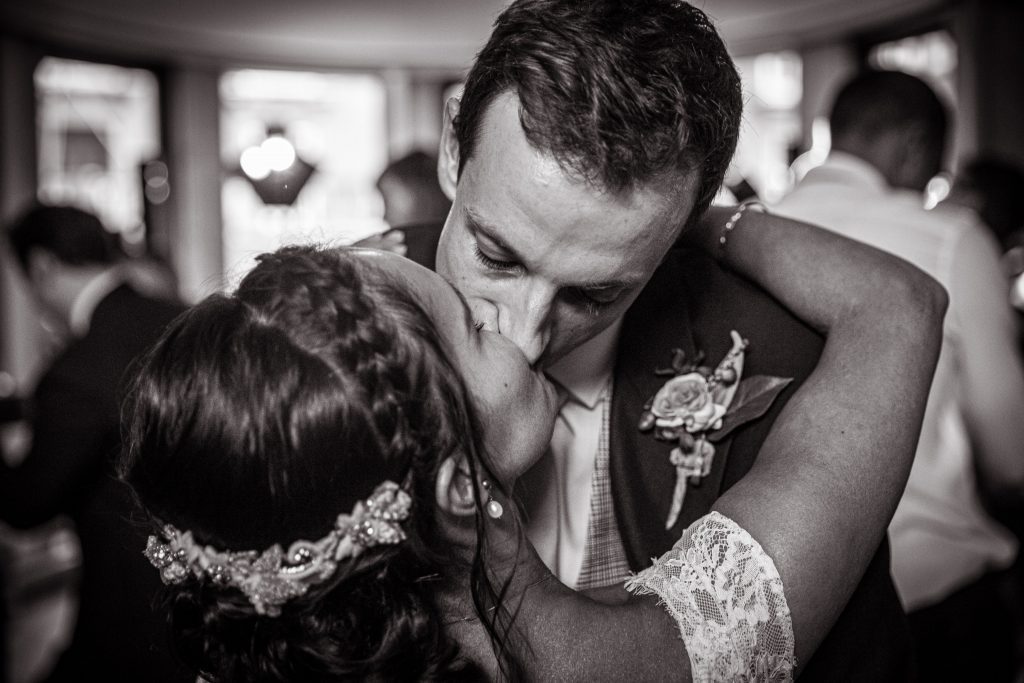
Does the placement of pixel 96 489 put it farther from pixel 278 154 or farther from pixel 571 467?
pixel 278 154

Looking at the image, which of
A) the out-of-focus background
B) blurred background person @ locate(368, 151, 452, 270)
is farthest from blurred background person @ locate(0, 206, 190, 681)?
the out-of-focus background

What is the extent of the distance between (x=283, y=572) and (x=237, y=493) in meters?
0.09

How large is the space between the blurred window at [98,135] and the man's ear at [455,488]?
717 centimetres

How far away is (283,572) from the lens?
0.94m

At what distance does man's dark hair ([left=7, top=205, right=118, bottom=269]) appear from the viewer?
3.24 meters

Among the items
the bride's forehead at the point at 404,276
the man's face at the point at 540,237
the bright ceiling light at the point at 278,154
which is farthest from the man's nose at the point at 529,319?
the bright ceiling light at the point at 278,154

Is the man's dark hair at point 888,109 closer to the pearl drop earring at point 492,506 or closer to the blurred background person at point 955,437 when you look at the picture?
the blurred background person at point 955,437

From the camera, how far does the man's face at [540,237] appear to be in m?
1.13

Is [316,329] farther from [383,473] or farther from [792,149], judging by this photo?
[792,149]

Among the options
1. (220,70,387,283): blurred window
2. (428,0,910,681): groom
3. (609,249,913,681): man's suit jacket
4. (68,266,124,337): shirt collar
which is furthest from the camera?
(220,70,387,283): blurred window

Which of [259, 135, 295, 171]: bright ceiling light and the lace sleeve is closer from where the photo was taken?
the lace sleeve

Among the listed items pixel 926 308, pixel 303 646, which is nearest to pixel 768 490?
pixel 926 308

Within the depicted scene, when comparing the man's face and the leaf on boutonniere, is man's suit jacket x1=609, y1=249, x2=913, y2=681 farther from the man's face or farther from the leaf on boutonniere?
the man's face

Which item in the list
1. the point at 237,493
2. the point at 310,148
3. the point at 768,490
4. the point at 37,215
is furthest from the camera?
the point at 310,148
